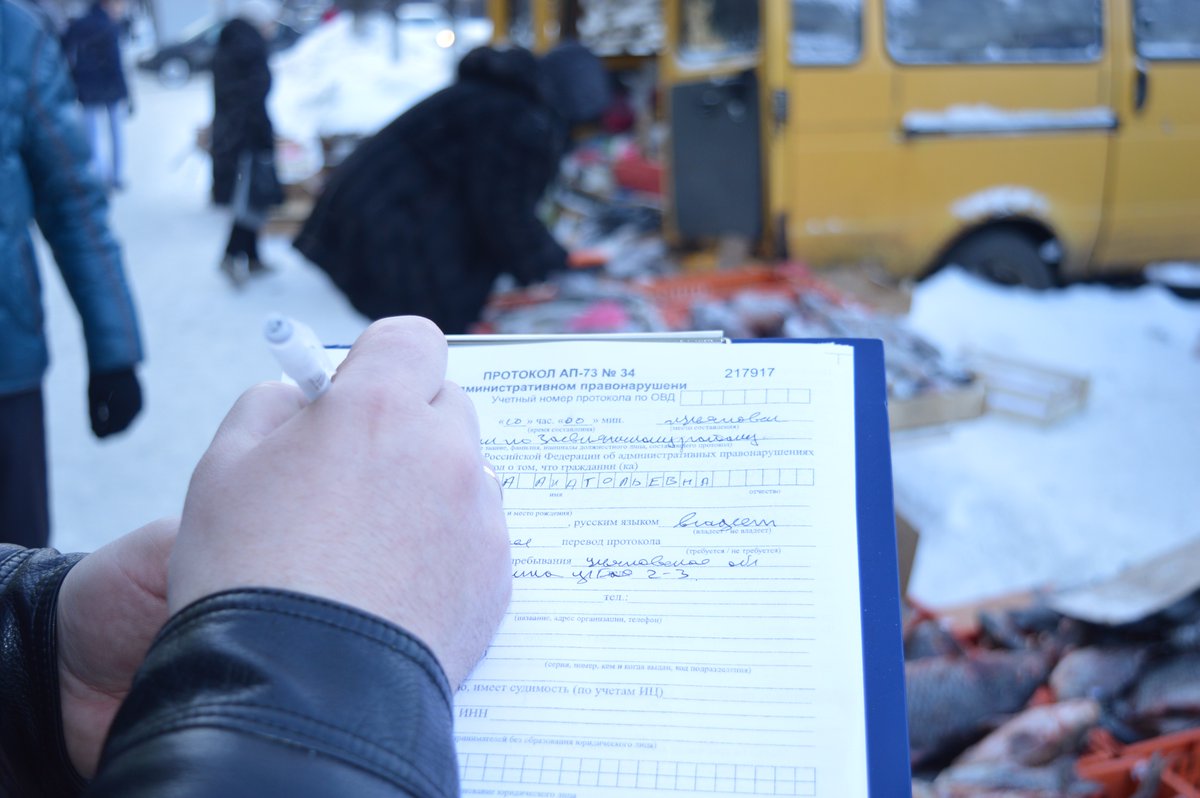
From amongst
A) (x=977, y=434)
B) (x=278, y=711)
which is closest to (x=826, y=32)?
(x=977, y=434)

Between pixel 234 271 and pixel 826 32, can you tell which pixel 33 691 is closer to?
pixel 826 32

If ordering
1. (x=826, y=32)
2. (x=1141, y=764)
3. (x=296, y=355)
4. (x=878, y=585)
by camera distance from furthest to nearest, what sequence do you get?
(x=826, y=32)
(x=1141, y=764)
(x=878, y=585)
(x=296, y=355)

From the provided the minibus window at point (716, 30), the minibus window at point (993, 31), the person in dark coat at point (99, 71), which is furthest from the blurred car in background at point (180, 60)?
the minibus window at point (993, 31)

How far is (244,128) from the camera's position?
253 inches

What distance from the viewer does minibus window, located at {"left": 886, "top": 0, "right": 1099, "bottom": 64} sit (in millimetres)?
4605

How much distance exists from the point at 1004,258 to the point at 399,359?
198 inches

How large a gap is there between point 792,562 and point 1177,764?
64.8 inches

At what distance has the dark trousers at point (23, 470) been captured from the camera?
2131 mm

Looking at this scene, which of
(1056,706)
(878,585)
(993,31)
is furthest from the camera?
(993,31)

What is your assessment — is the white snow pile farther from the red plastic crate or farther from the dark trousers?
the dark trousers

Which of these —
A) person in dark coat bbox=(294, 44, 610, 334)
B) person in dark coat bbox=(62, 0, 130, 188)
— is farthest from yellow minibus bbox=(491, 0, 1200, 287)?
person in dark coat bbox=(62, 0, 130, 188)

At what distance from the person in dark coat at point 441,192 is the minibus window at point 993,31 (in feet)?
7.04

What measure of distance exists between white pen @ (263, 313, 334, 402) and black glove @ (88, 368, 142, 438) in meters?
2.04

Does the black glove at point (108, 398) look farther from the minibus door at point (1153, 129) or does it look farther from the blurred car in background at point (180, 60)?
the blurred car in background at point (180, 60)
